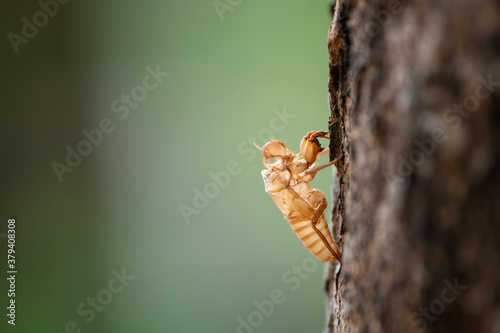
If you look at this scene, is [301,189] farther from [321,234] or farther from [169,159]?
[169,159]

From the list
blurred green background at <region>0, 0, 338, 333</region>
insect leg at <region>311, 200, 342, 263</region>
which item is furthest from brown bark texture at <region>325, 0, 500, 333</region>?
blurred green background at <region>0, 0, 338, 333</region>

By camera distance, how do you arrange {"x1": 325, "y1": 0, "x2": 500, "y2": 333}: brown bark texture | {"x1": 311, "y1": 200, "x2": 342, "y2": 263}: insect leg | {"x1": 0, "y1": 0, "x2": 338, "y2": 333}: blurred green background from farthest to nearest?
{"x1": 0, "y1": 0, "x2": 338, "y2": 333}: blurred green background
{"x1": 311, "y1": 200, "x2": 342, "y2": 263}: insect leg
{"x1": 325, "y1": 0, "x2": 500, "y2": 333}: brown bark texture

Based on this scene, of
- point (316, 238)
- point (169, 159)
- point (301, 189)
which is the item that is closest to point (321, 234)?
point (316, 238)

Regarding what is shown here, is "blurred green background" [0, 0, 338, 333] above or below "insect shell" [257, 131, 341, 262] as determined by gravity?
above

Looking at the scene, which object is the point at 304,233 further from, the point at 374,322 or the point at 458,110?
the point at 458,110

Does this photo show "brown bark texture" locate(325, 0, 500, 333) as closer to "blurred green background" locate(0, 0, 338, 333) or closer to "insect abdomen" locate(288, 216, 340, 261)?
"insect abdomen" locate(288, 216, 340, 261)

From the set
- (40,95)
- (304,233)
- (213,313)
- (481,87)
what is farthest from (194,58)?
(481,87)

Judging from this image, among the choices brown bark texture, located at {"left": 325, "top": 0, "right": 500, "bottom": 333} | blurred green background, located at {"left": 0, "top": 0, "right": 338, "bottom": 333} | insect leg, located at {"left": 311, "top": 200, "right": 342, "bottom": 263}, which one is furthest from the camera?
blurred green background, located at {"left": 0, "top": 0, "right": 338, "bottom": 333}
